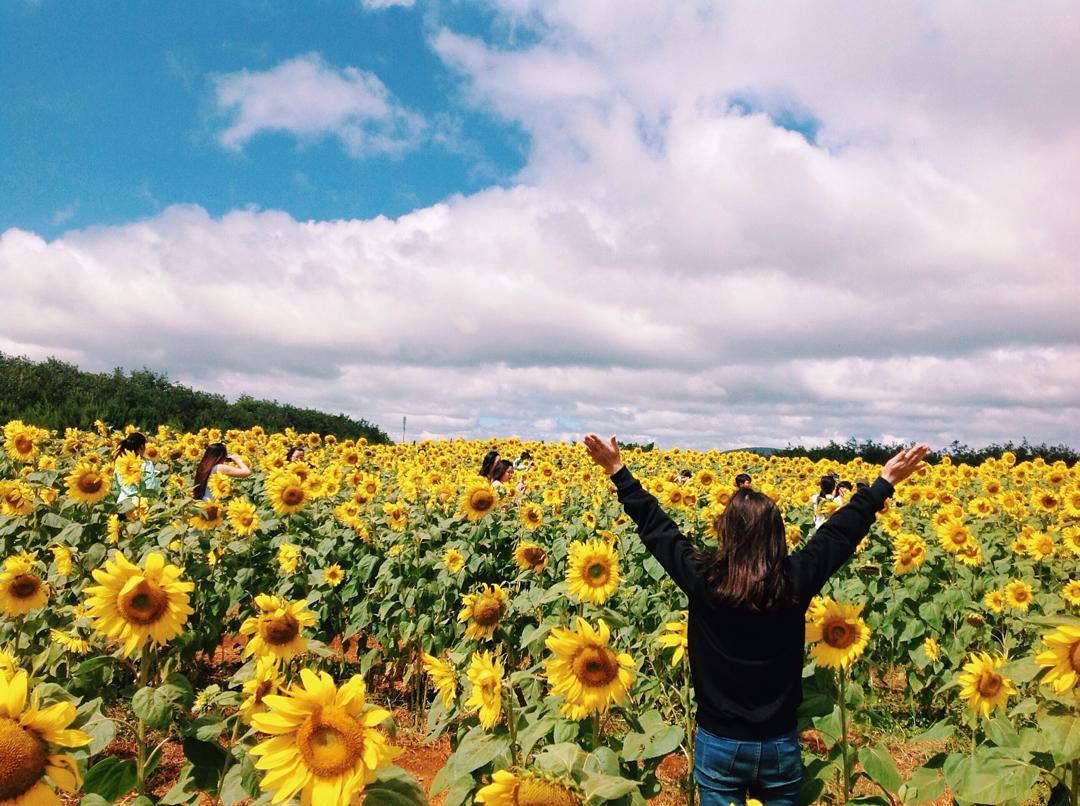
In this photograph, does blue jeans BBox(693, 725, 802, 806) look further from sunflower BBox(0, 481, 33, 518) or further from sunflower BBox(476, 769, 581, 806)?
sunflower BBox(0, 481, 33, 518)

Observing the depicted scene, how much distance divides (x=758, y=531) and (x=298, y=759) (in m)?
1.92

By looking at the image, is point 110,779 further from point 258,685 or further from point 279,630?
point 279,630

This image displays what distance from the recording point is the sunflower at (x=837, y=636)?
10.5ft

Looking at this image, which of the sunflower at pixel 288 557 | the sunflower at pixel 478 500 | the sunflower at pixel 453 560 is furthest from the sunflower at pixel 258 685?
the sunflower at pixel 478 500

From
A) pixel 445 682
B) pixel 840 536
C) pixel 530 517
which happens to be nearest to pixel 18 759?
pixel 445 682

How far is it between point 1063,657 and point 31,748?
2.73m

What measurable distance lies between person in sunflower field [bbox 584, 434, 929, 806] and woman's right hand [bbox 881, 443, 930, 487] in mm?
537

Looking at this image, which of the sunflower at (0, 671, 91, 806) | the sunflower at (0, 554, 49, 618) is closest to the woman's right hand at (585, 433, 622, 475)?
the sunflower at (0, 671, 91, 806)

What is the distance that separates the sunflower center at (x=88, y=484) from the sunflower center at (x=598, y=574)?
474 centimetres

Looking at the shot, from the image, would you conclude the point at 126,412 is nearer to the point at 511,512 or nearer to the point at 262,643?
the point at 511,512

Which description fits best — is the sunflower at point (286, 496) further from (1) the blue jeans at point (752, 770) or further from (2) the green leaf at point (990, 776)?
(2) the green leaf at point (990, 776)

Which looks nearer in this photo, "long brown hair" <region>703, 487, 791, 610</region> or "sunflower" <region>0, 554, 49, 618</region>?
"long brown hair" <region>703, 487, 791, 610</region>

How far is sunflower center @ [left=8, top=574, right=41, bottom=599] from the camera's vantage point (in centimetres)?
385

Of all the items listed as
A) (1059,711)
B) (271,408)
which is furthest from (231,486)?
(271,408)
